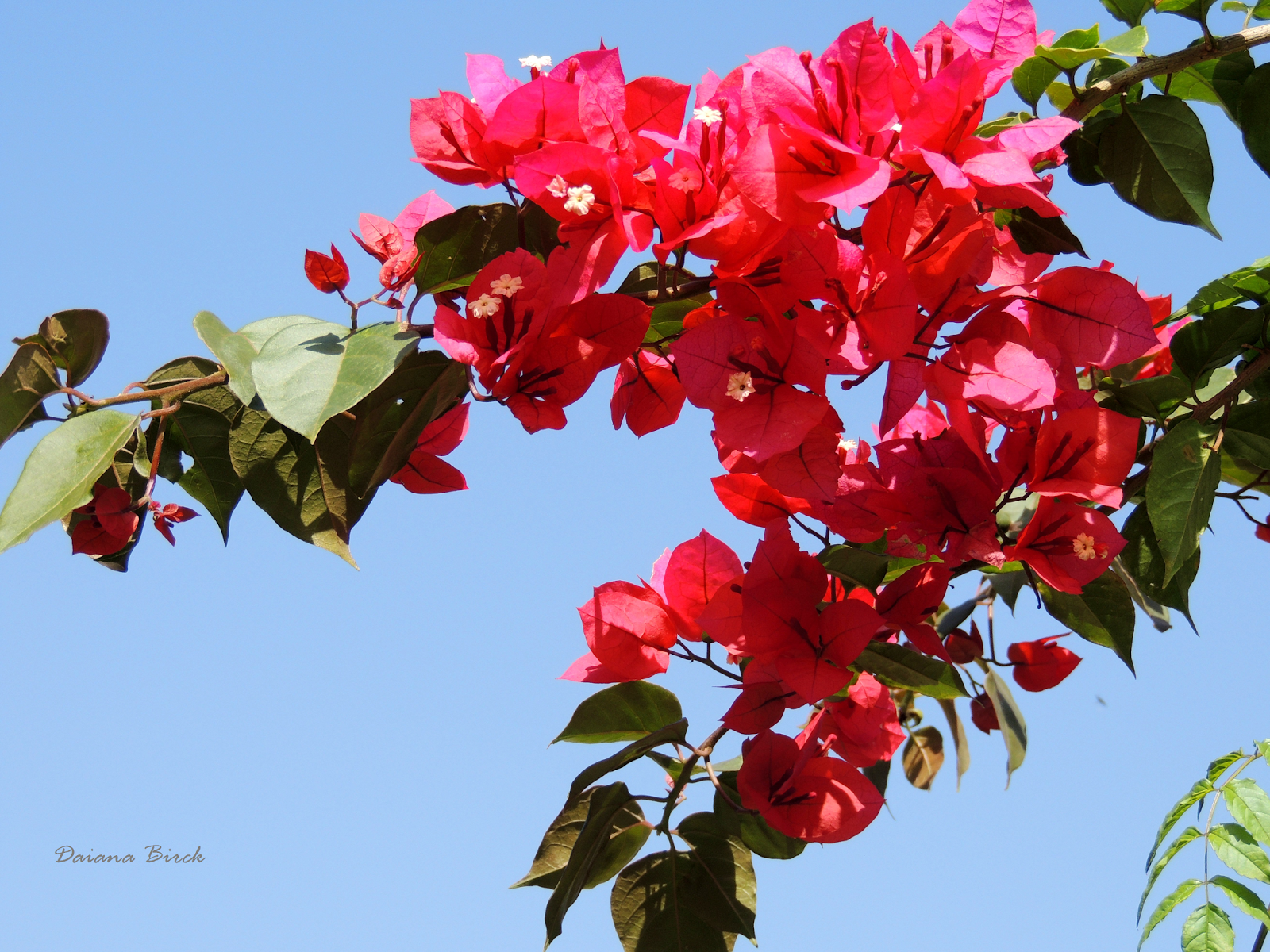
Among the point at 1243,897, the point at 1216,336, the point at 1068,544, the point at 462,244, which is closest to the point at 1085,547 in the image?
the point at 1068,544

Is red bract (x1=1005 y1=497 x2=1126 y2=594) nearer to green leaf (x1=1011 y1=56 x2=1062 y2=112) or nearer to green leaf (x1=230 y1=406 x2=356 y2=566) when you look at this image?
green leaf (x1=1011 y1=56 x2=1062 y2=112)

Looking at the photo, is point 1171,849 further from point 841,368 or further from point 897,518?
point 841,368

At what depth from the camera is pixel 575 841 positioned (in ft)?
2.90

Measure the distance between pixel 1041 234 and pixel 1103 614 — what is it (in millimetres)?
302

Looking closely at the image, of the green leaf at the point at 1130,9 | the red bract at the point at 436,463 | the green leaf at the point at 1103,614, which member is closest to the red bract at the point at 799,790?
the green leaf at the point at 1103,614

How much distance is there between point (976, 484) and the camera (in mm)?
666

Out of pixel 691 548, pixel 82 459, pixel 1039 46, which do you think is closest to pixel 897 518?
pixel 691 548

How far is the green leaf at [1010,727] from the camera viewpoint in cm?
130

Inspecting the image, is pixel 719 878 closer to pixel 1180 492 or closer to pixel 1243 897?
pixel 1180 492

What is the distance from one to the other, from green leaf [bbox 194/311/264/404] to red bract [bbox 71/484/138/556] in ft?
0.64

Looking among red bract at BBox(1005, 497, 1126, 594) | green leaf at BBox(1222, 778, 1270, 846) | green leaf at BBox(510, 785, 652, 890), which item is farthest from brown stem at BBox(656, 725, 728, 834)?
green leaf at BBox(1222, 778, 1270, 846)

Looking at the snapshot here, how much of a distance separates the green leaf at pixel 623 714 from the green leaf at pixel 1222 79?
63 centimetres

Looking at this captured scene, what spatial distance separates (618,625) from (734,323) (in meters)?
0.29

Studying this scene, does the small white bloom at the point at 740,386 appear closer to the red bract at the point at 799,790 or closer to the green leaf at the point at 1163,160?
the red bract at the point at 799,790
